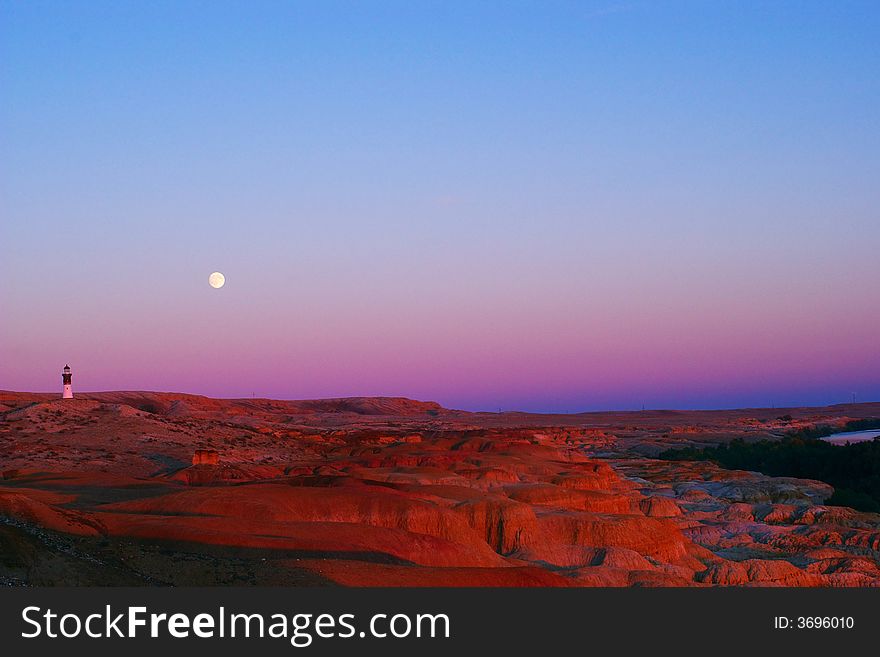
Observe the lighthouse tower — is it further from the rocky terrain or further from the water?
the water

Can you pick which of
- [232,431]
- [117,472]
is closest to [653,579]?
[117,472]

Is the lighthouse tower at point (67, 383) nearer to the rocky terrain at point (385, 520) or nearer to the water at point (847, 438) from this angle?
the rocky terrain at point (385, 520)

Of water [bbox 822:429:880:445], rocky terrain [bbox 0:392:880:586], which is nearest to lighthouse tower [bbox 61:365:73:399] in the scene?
rocky terrain [bbox 0:392:880:586]

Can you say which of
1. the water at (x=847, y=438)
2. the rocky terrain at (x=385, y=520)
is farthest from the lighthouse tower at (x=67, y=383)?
the water at (x=847, y=438)

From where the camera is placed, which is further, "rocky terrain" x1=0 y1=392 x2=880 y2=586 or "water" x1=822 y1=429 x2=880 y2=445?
"water" x1=822 y1=429 x2=880 y2=445

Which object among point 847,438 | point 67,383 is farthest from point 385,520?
point 847,438

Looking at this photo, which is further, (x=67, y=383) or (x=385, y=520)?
(x=67, y=383)

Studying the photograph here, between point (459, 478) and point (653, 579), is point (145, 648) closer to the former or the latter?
point (653, 579)

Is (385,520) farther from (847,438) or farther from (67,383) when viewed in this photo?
(847,438)

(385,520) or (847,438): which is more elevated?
(385,520)
